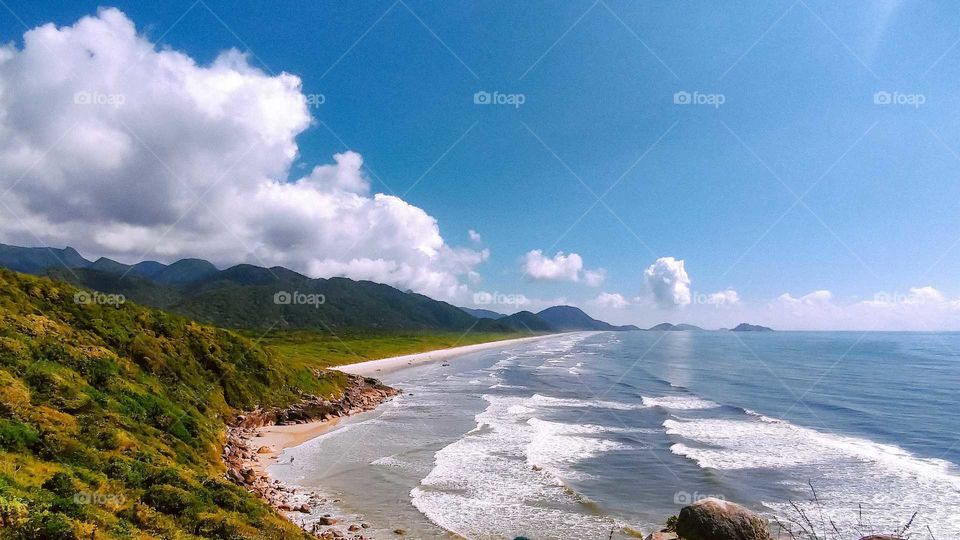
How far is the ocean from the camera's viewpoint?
2078cm

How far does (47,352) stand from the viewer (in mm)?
19984

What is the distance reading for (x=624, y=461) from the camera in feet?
97.3

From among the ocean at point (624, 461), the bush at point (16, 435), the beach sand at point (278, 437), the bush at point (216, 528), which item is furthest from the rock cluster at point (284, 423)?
the bush at point (16, 435)

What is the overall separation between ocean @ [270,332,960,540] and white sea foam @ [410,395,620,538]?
97 mm

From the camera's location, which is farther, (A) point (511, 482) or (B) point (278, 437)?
(B) point (278, 437)

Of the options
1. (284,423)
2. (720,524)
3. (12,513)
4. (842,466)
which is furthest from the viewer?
(284,423)

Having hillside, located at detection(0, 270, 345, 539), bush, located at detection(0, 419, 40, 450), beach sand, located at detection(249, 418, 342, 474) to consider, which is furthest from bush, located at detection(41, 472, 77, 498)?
beach sand, located at detection(249, 418, 342, 474)

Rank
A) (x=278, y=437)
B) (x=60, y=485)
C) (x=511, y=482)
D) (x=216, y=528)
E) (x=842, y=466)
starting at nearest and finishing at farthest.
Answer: (x=60, y=485)
(x=216, y=528)
(x=511, y=482)
(x=842, y=466)
(x=278, y=437)

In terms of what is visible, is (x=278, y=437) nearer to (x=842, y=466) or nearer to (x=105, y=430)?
(x=105, y=430)

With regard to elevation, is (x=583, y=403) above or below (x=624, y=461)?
above

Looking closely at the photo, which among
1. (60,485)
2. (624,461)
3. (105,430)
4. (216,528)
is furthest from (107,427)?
(624,461)

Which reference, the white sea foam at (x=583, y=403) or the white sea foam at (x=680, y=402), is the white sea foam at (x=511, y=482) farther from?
the white sea foam at (x=680, y=402)

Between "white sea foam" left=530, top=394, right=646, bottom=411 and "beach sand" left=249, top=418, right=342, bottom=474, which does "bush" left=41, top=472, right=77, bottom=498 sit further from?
"white sea foam" left=530, top=394, right=646, bottom=411

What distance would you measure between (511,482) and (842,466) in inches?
821
